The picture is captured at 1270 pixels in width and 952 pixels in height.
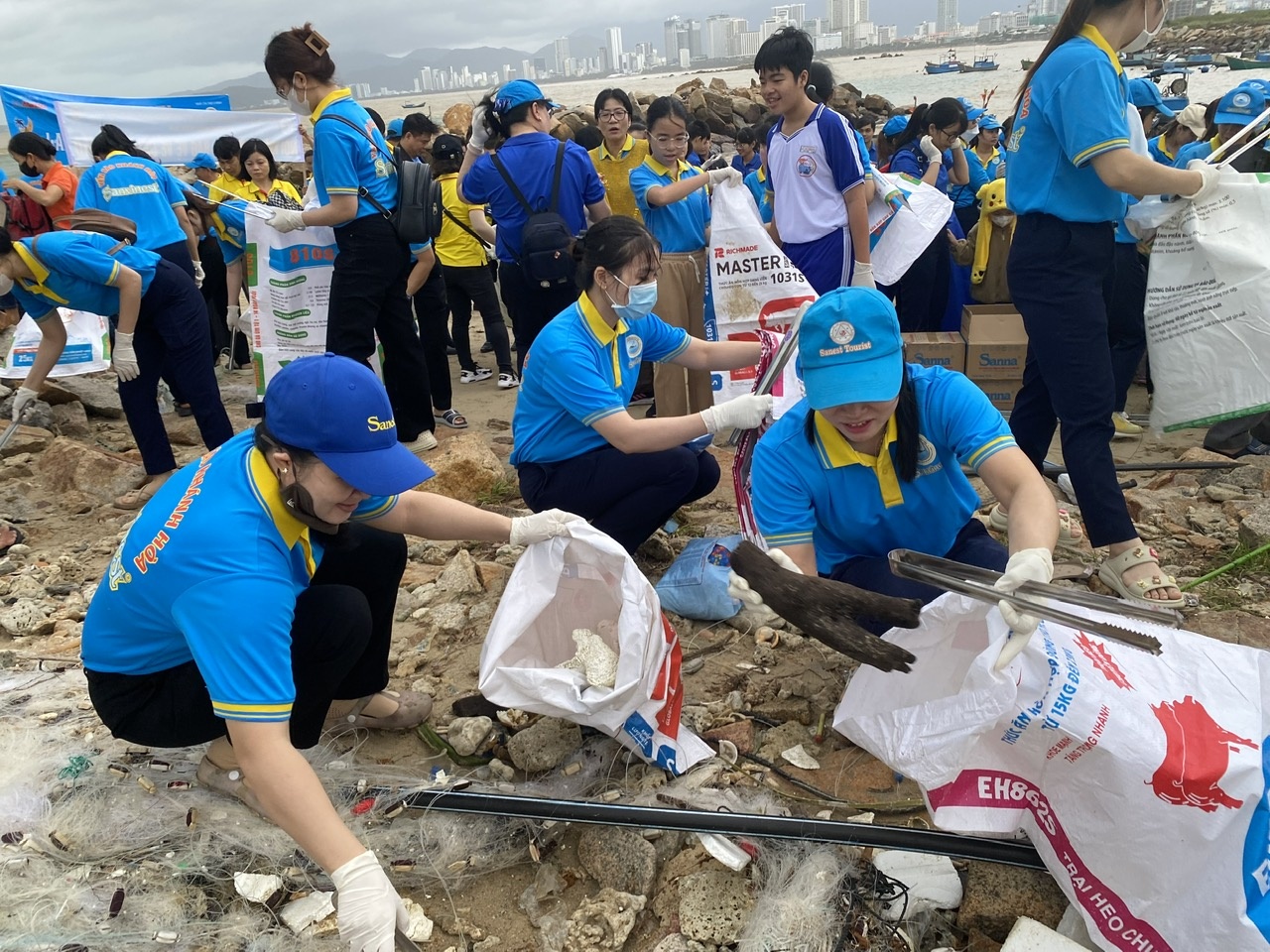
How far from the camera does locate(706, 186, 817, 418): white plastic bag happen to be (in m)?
3.97

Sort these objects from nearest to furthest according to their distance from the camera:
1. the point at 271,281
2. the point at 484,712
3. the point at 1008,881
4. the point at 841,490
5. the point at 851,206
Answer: the point at 1008,881 < the point at 841,490 < the point at 484,712 < the point at 851,206 < the point at 271,281

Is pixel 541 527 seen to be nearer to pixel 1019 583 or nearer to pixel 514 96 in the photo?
pixel 1019 583

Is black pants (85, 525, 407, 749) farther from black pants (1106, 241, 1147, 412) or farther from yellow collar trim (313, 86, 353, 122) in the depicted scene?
black pants (1106, 241, 1147, 412)

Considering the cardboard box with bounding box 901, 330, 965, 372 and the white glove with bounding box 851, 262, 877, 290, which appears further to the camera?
→ the cardboard box with bounding box 901, 330, 965, 372

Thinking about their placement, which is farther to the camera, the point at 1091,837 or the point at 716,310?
the point at 716,310

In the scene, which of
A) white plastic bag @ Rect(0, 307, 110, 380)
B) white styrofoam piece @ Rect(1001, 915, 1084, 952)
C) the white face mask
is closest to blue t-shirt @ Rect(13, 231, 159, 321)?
white plastic bag @ Rect(0, 307, 110, 380)

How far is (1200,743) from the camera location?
1479 millimetres

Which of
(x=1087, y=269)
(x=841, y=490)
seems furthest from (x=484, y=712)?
(x=1087, y=269)

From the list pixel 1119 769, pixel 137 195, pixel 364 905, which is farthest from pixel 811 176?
pixel 137 195

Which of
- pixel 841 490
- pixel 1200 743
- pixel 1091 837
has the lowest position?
pixel 1091 837

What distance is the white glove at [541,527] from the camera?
7.11 ft

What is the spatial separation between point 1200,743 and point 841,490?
863 millimetres

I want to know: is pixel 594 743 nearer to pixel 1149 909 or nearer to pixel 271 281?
pixel 1149 909

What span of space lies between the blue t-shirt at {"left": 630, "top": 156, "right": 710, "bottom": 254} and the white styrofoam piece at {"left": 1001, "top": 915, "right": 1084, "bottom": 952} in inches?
139
